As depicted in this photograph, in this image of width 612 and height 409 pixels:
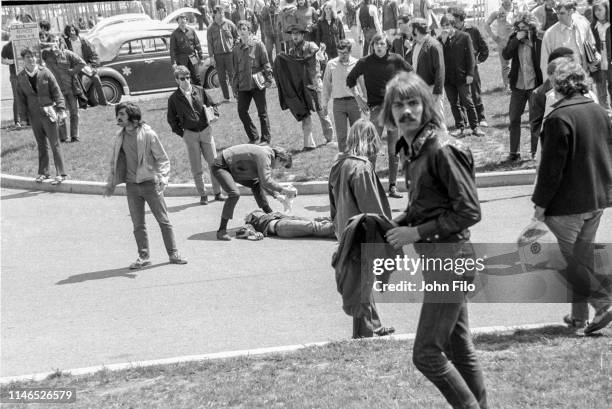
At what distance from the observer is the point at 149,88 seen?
23406 millimetres

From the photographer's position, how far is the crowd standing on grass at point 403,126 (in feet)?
15.9

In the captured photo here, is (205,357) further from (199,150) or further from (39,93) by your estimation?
(39,93)

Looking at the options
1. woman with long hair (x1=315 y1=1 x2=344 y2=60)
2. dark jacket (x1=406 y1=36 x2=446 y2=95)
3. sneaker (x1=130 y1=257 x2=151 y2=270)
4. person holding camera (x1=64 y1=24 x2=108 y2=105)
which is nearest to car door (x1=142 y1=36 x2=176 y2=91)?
person holding camera (x1=64 y1=24 x2=108 y2=105)

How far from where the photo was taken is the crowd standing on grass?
4859 mm

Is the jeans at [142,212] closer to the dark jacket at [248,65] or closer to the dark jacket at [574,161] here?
the dark jacket at [574,161]

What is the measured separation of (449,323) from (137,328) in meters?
4.36

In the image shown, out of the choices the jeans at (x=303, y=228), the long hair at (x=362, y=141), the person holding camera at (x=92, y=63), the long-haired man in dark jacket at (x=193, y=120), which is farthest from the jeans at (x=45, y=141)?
the long hair at (x=362, y=141)

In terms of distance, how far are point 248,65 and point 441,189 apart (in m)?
11.6

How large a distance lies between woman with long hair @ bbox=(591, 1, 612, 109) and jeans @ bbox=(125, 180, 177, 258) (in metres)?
7.69

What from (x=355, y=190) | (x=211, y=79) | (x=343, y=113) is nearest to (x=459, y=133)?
(x=343, y=113)

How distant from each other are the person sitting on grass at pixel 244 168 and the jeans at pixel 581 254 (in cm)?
501

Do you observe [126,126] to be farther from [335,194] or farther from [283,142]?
[283,142]

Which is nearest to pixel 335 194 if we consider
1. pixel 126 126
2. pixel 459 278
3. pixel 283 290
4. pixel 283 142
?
pixel 283 290

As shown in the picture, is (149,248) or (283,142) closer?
(149,248)
